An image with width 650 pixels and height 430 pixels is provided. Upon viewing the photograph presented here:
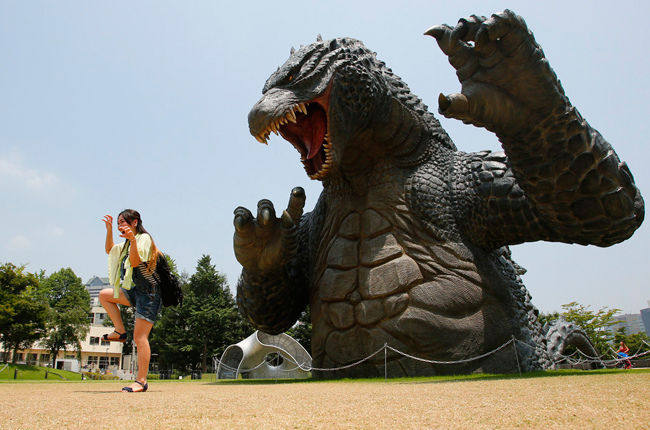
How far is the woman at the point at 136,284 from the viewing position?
11.7 ft

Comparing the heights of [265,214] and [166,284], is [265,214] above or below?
above

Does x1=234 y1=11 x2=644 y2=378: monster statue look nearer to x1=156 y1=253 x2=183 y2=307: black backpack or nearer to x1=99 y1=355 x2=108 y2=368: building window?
x1=156 y1=253 x2=183 y2=307: black backpack

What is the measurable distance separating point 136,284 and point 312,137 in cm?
223

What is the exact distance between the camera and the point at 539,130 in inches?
149

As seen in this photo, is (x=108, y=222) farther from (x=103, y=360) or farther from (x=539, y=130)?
(x=103, y=360)

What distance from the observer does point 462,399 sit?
2361 mm

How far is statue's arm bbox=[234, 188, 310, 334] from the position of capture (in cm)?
478

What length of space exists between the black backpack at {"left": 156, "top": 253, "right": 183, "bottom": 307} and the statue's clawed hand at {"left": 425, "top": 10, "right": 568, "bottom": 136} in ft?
8.44

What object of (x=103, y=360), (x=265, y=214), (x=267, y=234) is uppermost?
Answer: (x=265, y=214)

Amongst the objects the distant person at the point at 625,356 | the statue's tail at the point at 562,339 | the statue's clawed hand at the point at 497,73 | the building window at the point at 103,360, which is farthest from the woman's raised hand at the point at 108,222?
the building window at the point at 103,360

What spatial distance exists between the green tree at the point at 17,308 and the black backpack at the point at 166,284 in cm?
2117

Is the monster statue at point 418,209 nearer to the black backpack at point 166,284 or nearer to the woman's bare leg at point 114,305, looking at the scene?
the black backpack at point 166,284

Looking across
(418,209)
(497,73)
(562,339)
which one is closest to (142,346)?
(418,209)

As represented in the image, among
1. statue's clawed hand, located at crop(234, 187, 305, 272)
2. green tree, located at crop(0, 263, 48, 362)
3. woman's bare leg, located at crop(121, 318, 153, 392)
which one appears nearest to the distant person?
statue's clawed hand, located at crop(234, 187, 305, 272)
